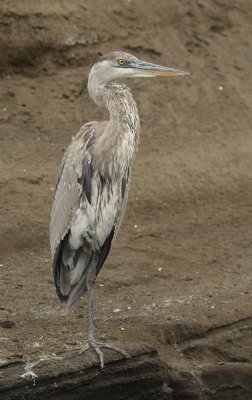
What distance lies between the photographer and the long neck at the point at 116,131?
6613mm

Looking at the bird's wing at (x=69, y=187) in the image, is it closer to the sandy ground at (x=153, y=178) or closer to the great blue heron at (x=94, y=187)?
the great blue heron at (x=94, y=187)

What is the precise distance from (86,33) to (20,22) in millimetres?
735

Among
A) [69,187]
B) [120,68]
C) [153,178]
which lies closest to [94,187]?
[69,187]

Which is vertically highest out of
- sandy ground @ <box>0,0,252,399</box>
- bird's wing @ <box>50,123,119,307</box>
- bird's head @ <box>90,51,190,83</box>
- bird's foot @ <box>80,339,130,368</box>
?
bird's head @ <box>90,51,190,83</box>

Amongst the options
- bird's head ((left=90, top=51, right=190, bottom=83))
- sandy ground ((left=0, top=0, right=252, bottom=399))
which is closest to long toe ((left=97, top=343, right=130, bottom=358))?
sandy ground ((left=0, top=0, right=252, bottom=399))

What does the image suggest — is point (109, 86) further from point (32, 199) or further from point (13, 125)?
point (13, 125)

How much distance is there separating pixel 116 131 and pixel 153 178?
315 cm

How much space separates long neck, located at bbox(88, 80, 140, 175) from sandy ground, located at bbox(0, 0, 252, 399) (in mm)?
1208

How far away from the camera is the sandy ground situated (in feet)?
23.7

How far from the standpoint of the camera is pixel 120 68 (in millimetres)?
6848

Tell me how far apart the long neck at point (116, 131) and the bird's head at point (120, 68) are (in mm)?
72

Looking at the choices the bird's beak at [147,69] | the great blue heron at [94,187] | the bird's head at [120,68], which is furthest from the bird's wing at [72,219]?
the bird's beak at [147,69]

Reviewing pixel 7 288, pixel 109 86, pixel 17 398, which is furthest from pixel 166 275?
pixel 17 398

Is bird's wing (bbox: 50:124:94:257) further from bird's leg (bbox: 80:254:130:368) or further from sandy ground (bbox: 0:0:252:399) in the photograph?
sandy ground (bbox: 0:0:252:399)
